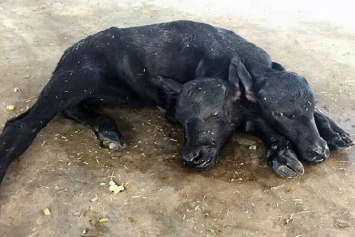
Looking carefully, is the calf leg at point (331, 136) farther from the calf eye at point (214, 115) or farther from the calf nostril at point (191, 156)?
the calf nostril at point (191, 156)

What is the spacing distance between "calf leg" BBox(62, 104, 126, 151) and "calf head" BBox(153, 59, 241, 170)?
583 mm

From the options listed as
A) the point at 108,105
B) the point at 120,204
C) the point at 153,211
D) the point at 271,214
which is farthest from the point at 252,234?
the point at 108,105

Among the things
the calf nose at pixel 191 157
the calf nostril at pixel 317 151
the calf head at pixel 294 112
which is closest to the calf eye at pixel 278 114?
the calf head at pixel 294 112

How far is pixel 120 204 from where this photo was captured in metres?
3.78

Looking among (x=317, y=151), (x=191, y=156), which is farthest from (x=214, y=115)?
(x=317, y=151)

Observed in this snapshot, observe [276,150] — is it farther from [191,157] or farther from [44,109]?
[44,109]

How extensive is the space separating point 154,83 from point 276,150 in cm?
125

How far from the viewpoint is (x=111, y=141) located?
14.5 feet

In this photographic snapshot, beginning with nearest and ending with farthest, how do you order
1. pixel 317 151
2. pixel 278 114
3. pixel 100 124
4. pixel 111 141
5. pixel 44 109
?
1. pixel 317 151
2. pixel 278 114
3. pixel 44 109
4. pixel 111 141
5. pixel 100 124


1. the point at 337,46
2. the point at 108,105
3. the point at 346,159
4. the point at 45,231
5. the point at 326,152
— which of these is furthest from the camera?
the point at 337,46

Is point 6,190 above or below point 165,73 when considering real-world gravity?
below

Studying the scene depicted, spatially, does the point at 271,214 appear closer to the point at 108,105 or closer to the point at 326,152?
the point at 326,152

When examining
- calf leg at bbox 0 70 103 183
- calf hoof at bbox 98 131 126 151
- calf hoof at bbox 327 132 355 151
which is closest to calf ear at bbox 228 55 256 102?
calf hoof at bbox 327 132 355 151

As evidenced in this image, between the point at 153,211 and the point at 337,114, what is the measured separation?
7.83 feet
